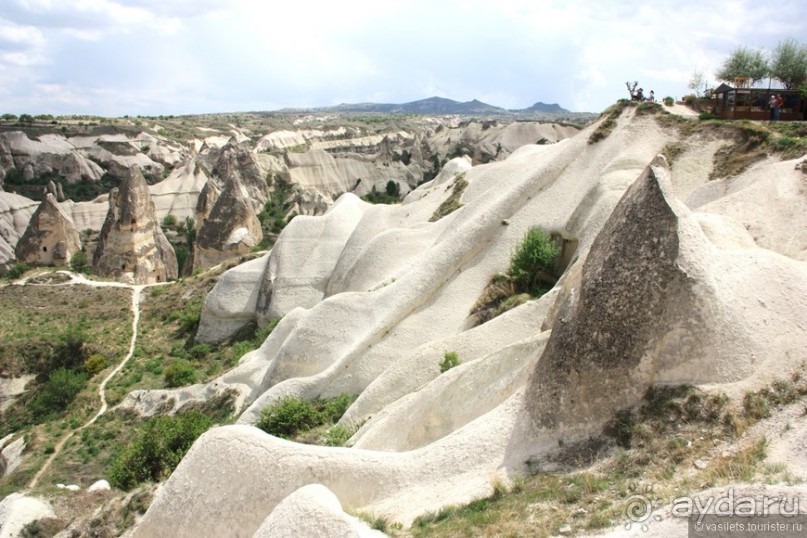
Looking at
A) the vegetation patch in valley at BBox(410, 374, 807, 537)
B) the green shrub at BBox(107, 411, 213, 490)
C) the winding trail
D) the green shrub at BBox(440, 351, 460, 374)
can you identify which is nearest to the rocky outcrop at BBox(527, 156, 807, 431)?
the vegetation patch in valley at BBox(410, 374, 807, 537)

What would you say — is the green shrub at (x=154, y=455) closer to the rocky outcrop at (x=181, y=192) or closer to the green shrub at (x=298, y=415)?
the green shrub at (x=298, y=415)

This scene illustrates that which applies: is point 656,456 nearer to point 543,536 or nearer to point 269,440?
point 543,536

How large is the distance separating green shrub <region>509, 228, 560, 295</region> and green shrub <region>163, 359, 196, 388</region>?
12205 millimetres

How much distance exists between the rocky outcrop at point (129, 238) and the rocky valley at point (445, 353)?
12 cm

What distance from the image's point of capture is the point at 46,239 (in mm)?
36469

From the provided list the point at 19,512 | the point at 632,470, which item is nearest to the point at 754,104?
the point at 632,470

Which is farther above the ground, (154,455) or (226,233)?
(226,233)

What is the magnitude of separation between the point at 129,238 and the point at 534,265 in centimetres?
2652

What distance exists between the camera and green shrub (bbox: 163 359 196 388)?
74.2 ft

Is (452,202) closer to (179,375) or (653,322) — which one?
(179,375)

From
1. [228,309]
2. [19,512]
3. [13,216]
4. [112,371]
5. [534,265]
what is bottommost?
[112,371]

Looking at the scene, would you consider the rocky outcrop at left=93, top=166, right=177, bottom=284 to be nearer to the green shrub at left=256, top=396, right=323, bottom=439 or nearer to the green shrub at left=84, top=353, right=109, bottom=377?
the green shrub at left=84, top=353, right=109, bottom=377

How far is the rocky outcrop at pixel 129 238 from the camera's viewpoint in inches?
1399

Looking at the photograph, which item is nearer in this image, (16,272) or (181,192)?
(16,272)
